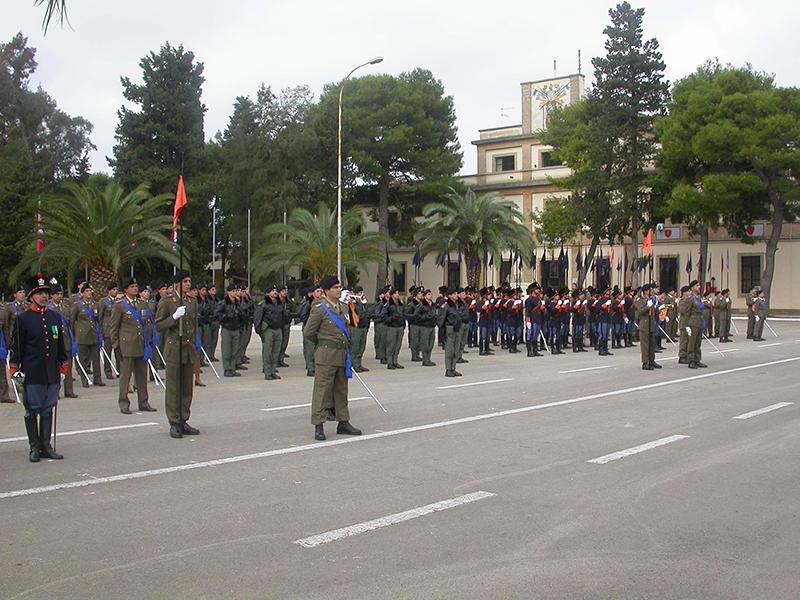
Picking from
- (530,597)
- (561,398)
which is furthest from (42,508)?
(561,398)

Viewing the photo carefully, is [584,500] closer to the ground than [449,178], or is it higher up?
closer to the ground

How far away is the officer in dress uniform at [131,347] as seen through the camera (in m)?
12.5

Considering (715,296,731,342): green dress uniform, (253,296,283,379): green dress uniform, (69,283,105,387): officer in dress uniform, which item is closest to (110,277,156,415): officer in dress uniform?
(69,283,105,387): officer in dress uniform

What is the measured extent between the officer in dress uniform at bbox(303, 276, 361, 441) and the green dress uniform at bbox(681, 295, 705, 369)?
1163 cm

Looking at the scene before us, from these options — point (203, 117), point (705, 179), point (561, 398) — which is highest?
point (203, 117)

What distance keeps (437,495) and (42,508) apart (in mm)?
3222

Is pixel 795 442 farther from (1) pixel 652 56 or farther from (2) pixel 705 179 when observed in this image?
(1) pixel 652 56

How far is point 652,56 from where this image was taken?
156 feet

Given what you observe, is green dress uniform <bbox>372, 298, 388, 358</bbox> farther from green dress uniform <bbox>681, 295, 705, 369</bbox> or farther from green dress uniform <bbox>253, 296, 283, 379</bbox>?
green dress uniform <bbox>681, 295, 705, 369</bbox>

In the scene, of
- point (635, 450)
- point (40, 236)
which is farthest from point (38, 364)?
point (40, 236)

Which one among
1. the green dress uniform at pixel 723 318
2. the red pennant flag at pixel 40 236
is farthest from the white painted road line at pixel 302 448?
the red pennant flag at pixel 40 236

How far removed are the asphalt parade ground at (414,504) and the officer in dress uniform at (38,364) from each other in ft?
1.03

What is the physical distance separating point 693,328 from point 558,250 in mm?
39689

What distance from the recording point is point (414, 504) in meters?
6.95
